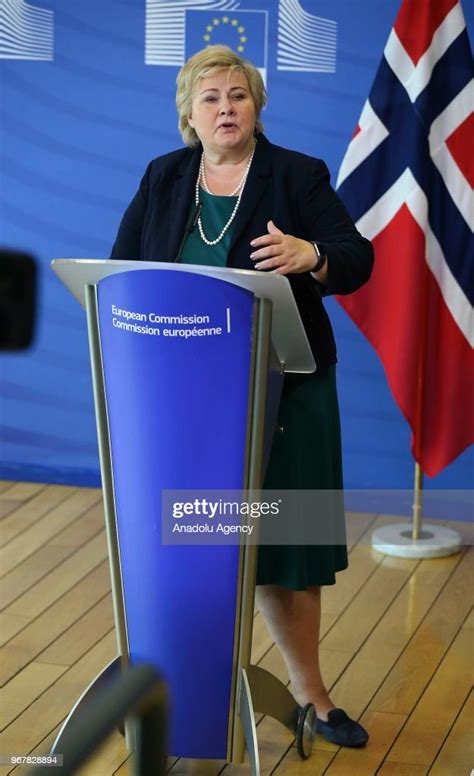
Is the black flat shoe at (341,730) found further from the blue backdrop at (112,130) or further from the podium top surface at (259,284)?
the blue backdrop at (112,130)

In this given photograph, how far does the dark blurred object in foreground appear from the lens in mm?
562

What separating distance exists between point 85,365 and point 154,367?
2355mm

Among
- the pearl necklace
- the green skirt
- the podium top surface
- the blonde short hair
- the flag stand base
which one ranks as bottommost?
the flag stand base

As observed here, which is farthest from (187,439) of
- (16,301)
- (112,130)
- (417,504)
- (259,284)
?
(112,130)

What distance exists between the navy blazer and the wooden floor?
2.76ft

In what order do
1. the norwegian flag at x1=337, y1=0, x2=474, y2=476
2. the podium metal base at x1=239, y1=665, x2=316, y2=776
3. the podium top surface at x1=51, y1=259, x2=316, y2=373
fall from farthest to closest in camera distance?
the norwegian flag at x1=337, y1=0, x2=474, y2=476 < the podium metal base at x1=239, y1=665, x2=316, y2=776 < the podium top surface at x1=51, y1=259, x2=316, y2=373

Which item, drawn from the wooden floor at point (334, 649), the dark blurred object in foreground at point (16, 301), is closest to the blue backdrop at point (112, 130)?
the wooden floor at point (334, 649)

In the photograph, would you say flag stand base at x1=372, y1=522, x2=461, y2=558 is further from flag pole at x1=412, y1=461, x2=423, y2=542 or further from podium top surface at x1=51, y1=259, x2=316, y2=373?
podium top surface at x1=51, y1=259, x2=316, y2=373

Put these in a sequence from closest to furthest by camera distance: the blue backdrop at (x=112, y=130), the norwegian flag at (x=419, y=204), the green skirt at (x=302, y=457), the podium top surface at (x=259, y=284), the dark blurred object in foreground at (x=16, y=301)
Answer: the dark blurred object in foreground at (x=16, y=301)
the podium top surface at (x=259, y=284)
the green skirt at (x=302, y=457)
the norwegian flag at (x=419, y=204)
the blue backdrop at (x=112, y=130)

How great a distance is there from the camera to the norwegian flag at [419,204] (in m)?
3.44

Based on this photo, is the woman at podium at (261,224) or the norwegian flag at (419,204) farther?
the norwegian flag at (419,204)

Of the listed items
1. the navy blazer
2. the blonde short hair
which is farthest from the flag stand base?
the blonde short hair

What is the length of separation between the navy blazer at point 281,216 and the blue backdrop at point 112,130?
170 cm

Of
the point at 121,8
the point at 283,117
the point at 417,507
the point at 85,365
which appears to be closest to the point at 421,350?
the point at 417,507
